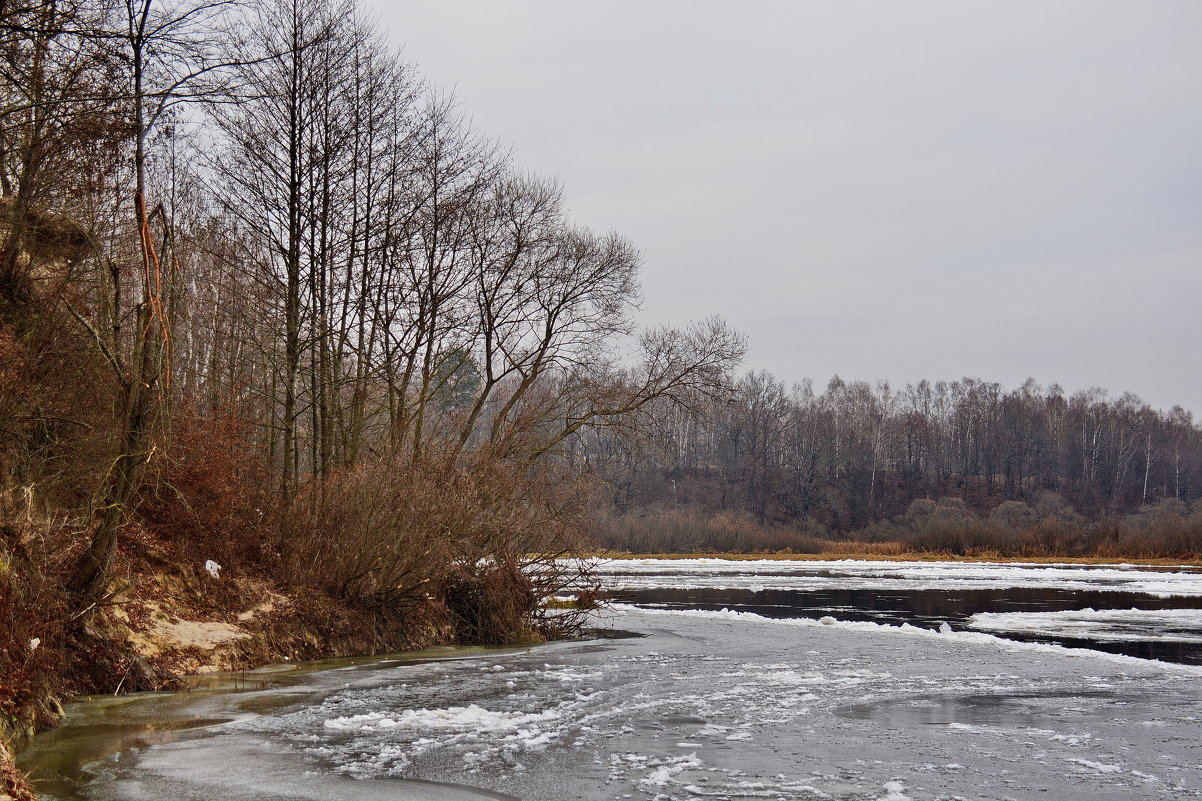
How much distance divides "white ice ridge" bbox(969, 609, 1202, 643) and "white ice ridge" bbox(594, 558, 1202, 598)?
755cm

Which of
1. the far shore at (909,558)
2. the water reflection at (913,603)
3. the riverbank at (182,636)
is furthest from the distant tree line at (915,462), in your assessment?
the riverbank at (182,636)

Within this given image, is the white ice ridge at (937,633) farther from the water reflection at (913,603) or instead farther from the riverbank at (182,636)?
the riverbank at (182,636)

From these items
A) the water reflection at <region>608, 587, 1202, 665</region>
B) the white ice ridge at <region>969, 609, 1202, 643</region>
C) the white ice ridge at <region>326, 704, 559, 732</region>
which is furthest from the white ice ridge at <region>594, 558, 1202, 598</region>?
the white ice ridge at <region>326, 704, 559, 732</region>

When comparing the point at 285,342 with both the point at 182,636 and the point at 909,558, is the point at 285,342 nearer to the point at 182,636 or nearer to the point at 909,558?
the point at 182,636

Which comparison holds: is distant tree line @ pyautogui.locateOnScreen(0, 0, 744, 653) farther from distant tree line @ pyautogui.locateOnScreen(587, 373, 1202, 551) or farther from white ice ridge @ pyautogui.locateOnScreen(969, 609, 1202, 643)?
distant tree line @ pyautogui.locateOnScreen(587, 373, 1202, 551)

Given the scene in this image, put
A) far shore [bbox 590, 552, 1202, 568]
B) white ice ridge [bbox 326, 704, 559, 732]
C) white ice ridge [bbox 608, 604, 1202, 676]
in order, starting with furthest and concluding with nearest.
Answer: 1. far shore [bbox 590, 552, 1202, 568]
2. white ice ridge [bbox 608, 604, 1202, 676]
3. white ice ridge [bbox 326, 704, 559, 732]

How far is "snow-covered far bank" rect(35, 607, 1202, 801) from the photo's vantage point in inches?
322

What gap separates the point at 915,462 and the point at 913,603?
75.0m

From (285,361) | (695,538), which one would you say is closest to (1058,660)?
(285,361)

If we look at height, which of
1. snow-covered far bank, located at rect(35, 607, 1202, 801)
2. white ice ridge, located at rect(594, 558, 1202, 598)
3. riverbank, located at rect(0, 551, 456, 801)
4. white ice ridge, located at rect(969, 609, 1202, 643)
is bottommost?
white ice ridge, located at rect(594, 558, 1202, 598)

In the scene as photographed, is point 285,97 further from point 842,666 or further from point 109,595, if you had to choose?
point 842,666

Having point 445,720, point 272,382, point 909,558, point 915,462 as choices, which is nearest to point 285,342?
point 272,382

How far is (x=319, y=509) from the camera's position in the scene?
1773cm

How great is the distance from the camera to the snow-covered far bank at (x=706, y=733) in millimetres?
8180
